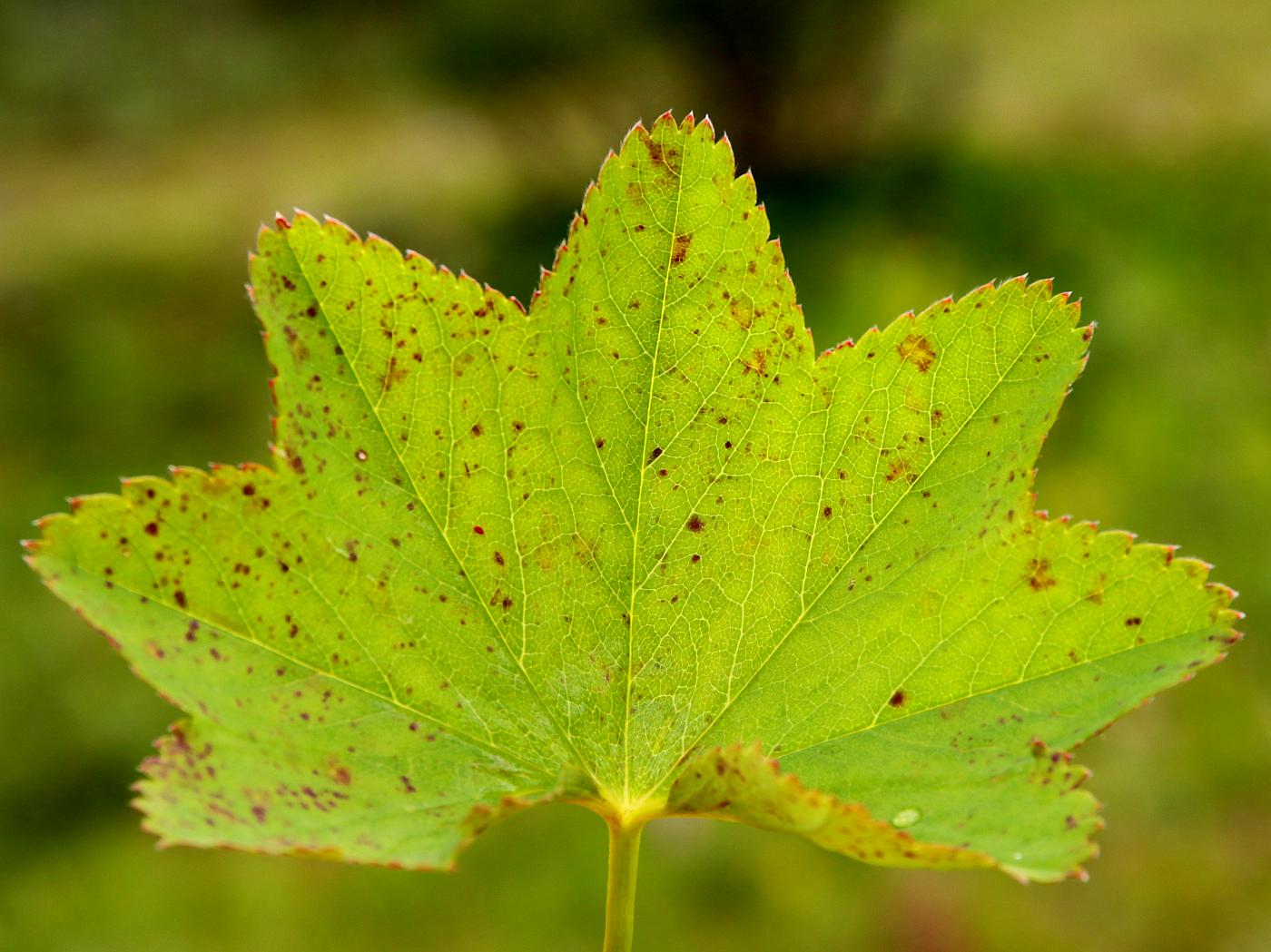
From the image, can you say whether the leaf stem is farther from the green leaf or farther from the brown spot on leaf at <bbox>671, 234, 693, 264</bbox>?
the brown spot on leaf at <bbox>671, 234, 693, 264</bbox>

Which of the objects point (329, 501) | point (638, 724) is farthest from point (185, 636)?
point (638, 724)

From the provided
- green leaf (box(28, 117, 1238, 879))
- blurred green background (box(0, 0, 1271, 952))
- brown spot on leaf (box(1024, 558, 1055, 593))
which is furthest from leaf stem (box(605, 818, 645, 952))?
blurred green background (box(0, 0, 1271, 952))

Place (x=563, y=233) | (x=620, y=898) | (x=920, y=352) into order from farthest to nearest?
(x=563, y=233) → (x=920, y=352) → (x=620, y=898)

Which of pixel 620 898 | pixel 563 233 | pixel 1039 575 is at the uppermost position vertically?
pixel 563 233

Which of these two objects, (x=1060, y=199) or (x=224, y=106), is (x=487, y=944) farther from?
(x=224, y=106)

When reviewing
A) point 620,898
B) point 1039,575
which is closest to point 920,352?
point 1039,575

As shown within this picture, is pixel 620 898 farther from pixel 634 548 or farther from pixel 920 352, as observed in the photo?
pixel 920 352

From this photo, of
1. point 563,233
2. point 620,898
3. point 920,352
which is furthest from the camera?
point 563,233
